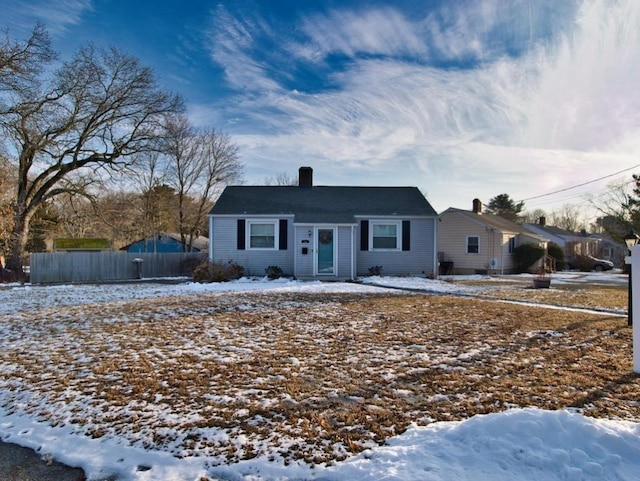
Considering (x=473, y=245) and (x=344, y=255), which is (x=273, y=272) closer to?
(x=344, y=255)

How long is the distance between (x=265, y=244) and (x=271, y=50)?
8.07 metres

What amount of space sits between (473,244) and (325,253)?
11925 millimetres

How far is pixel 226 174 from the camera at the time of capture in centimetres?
3195

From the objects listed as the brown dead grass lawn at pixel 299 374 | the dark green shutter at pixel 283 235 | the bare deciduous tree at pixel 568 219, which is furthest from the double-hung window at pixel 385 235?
the bare deciduous tree at pixel 568 219

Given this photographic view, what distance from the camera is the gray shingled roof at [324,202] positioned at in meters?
17.3

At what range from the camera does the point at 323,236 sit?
1677 centimetres

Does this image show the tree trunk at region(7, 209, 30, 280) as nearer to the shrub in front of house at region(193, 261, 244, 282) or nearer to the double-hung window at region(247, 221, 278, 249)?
the shrub in front of house at region(193, 261, 244, 282)

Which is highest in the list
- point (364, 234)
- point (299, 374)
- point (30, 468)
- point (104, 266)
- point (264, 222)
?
point (264, 222)

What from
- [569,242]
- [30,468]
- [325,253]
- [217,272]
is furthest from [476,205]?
[30,468]

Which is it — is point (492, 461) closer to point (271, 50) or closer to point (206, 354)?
point (206, 354)

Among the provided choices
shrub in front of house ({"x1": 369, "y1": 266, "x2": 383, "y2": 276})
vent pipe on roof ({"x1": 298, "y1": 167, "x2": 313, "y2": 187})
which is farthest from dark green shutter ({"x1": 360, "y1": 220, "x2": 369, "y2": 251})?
vent pipe on roof ({"x1": 298, "y1": 167, "x2": 313, "y2": 187})

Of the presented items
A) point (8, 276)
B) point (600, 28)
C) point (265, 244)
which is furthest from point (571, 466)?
point (8, 276)

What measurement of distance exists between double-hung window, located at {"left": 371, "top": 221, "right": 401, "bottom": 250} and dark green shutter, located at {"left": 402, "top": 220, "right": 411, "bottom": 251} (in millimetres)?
225

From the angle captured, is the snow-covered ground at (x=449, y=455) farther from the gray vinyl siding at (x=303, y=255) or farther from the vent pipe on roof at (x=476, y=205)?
the vent pipe on roof at (x=476, y=205)
